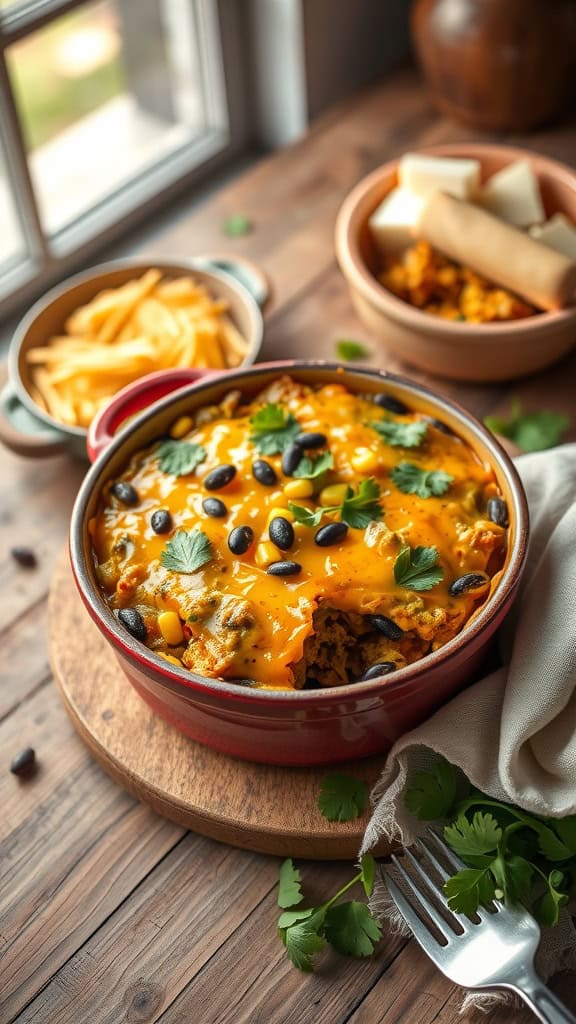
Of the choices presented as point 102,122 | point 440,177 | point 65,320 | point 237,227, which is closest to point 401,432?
point 440,177

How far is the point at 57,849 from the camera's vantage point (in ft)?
6.06

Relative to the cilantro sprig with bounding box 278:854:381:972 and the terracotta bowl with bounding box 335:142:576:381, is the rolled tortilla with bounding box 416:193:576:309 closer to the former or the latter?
the terracotta bowl with bounding box 335:142:576:381

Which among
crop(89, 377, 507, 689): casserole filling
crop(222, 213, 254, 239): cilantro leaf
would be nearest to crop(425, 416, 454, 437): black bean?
crop(89, 377, 507, 689): casserole filling

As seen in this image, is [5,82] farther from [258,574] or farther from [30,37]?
[258,574]

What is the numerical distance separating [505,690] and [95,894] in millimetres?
748

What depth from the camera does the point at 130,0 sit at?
310 cm

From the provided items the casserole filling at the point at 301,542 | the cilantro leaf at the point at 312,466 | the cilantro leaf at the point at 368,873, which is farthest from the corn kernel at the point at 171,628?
the cilantro leaf at the point at 368,873

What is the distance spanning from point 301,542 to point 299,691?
30 cm

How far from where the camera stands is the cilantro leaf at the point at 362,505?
1.82m

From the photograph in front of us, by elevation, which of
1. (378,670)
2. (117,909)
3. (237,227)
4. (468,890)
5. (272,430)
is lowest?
(117,909)

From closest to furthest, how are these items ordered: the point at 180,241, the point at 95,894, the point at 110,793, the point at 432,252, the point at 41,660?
the point at 95,894
the point at 110,793
the point at 41,660
the point at 432,252
the point at 180,241

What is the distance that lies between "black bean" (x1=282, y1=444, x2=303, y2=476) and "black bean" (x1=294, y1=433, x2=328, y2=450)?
0.03 feet

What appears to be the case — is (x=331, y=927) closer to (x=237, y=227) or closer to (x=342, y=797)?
(x=342, y=797)

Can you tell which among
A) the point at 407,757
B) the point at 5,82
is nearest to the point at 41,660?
the point at 407,757
